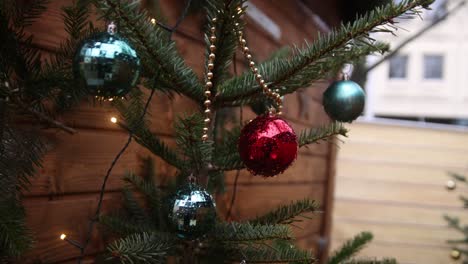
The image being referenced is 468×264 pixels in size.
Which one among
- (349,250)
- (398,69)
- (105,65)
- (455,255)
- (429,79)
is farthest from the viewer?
(398,69)

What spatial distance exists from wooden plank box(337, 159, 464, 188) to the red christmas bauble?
9.87ft

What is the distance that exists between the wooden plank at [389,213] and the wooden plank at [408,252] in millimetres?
163

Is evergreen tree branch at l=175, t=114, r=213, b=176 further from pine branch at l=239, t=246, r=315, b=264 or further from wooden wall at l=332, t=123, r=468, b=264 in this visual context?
wooden wall at l=332, t=123, r=468, b=264

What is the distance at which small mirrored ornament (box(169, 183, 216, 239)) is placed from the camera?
2.22ft

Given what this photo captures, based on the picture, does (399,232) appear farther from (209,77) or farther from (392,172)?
(209,77)

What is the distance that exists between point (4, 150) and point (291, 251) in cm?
44

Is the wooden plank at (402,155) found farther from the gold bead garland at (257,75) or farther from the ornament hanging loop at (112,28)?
the ornament hanging loop at (112,28)

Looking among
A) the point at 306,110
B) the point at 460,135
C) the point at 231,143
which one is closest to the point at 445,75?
the point at 460,135

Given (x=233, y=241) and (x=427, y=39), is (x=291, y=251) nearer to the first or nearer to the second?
(x=233, y=241)

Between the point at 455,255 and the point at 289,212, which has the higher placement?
the point at 289,212

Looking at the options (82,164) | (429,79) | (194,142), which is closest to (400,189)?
(82,164)

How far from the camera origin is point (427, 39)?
34.9ft

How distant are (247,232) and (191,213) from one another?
103mm

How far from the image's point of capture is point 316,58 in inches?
27.5
